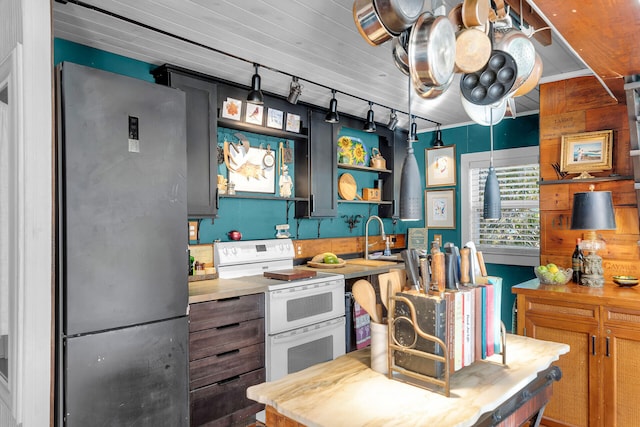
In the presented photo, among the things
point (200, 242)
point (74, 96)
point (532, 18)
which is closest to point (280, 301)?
point (200, 242)

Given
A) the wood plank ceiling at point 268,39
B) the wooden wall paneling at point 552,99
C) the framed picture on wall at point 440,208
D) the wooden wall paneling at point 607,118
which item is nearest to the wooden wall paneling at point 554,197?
the wooden wall paneling at point 607,118

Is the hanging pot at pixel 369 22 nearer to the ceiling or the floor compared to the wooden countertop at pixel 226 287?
nearer to the ceiling

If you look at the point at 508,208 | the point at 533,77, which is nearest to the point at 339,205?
the point at 508,208

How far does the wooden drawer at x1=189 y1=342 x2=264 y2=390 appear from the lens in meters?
2.58

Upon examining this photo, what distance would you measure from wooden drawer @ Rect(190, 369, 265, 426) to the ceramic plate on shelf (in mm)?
2500

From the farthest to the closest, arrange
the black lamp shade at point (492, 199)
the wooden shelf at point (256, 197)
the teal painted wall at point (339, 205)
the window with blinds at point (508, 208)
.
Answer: the window with blinds at point (508, 208), the wooden shelf at point (256, 197), the teal painted wall at point (339, 205), the black lamp shade at point (492, 199)

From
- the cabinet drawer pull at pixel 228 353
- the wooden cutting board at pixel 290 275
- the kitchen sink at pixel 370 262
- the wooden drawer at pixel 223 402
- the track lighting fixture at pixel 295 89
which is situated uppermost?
the track lighting fixture at pixel 295 89

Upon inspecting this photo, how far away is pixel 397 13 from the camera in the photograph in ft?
4.30

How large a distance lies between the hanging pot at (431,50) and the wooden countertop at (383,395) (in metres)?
0.99

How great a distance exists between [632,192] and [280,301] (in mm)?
2600

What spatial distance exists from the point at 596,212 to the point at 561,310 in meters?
0.69

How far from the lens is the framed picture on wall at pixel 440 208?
4.96 meters

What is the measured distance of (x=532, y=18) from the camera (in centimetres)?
213

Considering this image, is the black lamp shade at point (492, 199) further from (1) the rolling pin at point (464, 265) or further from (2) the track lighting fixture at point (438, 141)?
(2) the track lighting fixture at point (438, 141)
